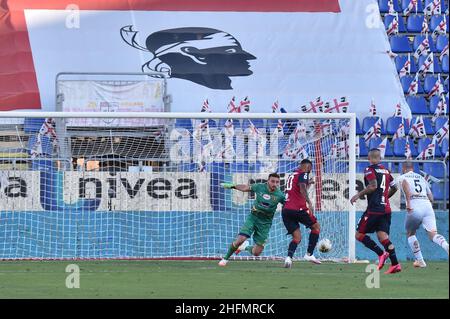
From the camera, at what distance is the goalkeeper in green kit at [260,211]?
17.8m

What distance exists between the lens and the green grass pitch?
12367mm

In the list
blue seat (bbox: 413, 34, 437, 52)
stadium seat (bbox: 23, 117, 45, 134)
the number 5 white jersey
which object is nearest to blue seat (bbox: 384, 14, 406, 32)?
blue seat (bbox: 413, 34, 437, 52)

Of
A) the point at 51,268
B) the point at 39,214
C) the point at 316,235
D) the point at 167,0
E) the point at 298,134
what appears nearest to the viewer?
the point at 51,268

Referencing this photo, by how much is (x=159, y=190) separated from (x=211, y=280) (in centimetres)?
645

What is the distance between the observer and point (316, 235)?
18828mm

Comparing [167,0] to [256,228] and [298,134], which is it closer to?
[298,134]

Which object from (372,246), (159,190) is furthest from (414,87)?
(372,246)

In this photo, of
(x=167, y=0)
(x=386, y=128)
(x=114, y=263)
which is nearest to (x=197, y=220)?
(x=114, y=263)

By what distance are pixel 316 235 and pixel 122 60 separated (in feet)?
36.8

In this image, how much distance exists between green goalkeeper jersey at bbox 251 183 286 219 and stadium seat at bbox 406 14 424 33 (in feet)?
42.2

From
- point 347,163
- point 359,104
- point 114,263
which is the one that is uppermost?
point 359,104

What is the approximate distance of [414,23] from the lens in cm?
2953

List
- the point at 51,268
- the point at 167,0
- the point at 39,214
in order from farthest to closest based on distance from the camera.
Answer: the point at 167,0
the point at 39,214
the point at 51,268

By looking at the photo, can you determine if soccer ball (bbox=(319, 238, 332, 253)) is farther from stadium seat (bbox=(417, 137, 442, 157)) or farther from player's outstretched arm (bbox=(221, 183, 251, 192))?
stadium seat (bbox=(417, 137, 442, 157))
